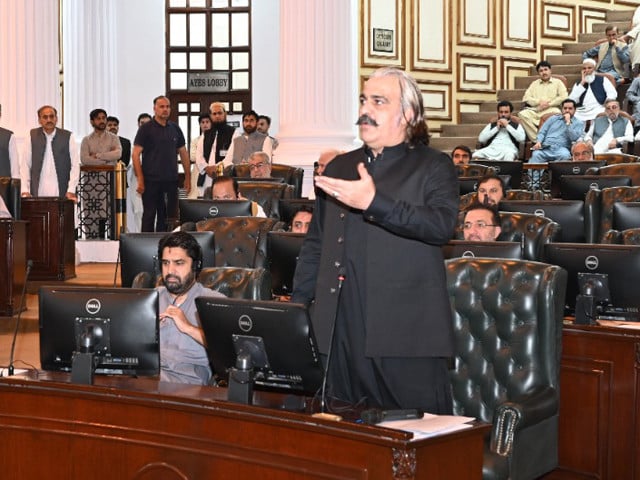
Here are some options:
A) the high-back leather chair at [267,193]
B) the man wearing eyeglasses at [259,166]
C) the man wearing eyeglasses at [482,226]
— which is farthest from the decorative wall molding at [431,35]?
the man wearing eyeglasses at [482,226]

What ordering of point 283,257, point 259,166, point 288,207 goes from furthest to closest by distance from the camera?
point 259,166 → point 288,207 → point 283,257

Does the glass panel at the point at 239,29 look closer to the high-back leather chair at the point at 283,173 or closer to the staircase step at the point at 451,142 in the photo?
the staircase step at the point at 451,142

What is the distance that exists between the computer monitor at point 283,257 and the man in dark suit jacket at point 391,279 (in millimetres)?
2388

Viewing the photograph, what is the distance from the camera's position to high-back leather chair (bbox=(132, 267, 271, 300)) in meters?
4.99

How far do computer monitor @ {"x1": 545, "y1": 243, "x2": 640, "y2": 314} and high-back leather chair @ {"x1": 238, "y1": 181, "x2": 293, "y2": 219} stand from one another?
456cm

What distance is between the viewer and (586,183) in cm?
935

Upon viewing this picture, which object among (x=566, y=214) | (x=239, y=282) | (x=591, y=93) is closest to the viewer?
(x=239, y=282)

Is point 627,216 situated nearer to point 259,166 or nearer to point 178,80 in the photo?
point 259,166

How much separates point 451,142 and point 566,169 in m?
7.39

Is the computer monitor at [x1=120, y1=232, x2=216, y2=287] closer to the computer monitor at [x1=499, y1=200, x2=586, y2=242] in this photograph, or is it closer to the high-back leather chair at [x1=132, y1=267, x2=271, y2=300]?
the high-back leather chair at [x1=132, y1=267, x2=271, y2=300]

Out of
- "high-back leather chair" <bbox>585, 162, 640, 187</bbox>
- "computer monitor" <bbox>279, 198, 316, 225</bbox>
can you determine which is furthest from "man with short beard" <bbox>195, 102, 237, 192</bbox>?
"computer monitor" <bbox>279, 198, 316, 225</bbox>

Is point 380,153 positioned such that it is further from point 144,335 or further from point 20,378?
point 20,378

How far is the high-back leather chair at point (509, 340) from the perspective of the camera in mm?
4039

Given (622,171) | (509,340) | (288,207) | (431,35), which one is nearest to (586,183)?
(622,171)
